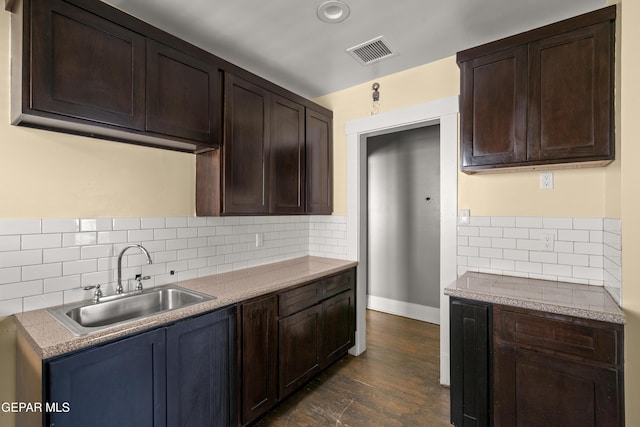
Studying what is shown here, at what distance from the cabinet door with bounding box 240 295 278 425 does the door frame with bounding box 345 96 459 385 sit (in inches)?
45.3

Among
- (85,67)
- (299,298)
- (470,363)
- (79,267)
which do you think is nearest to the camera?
(85,67)

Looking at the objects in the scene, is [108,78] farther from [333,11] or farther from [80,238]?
[333,11]

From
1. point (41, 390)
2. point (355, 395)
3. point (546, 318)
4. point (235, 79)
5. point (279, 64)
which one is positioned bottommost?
point (355, 395)

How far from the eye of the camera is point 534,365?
1682 millimetres

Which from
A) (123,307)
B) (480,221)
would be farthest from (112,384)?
(480,221)

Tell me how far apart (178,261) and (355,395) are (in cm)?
167

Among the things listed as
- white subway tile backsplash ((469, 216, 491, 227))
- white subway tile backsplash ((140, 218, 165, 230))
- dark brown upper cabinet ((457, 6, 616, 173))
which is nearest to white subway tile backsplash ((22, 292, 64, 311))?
white subway tile backsplash ((140, 218, 165, 230))

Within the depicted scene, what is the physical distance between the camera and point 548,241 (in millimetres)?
2119

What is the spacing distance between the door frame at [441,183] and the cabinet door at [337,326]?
133 mm

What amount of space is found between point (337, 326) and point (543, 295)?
159 centimetres

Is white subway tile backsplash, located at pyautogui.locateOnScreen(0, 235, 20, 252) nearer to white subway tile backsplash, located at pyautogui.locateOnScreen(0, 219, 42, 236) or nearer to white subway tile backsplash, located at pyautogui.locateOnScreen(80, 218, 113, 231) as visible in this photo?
white subway tile backsplash, located at pyautogui.locateOnScreen(0, 219, 42, 236)

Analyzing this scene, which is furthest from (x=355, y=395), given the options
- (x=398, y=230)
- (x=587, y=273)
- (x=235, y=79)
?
(x=235, y=79)

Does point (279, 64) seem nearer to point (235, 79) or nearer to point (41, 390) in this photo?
point (235, 79)

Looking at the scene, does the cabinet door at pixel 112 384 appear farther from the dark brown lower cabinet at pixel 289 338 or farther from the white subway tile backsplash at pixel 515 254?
the white subway tile backsplash at pixel 515 254
